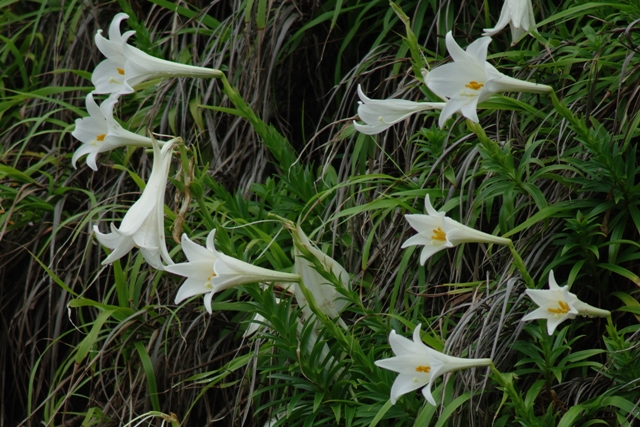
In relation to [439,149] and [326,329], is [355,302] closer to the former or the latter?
[326,329]

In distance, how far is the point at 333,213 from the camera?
213 cm

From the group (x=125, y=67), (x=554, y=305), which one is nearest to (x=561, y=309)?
(x=554, y=305)

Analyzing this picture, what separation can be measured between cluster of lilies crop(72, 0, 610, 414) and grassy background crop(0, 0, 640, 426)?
0.07 meters

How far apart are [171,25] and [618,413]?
6.24 ft

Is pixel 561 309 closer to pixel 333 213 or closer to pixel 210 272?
pixel 210 272

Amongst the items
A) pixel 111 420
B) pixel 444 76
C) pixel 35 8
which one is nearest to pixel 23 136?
pixel 35 8

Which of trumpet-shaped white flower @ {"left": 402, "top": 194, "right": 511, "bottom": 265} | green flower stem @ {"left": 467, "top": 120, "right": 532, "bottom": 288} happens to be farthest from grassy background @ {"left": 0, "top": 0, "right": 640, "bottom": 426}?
trumpet-shaped white flower @ {"left": 402, "top": 194, "right": 511, "bottom": 265}

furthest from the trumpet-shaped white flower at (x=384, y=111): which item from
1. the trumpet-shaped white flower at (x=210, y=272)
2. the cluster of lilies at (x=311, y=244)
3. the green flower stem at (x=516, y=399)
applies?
the green flower stem at (x=516, y=399)

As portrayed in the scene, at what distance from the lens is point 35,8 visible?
131 inches

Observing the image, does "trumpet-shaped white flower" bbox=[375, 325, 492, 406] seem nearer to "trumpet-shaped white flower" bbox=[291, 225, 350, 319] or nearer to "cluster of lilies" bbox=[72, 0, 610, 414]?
"cluster of lilies" bbox=[72, 0, 610, 414]

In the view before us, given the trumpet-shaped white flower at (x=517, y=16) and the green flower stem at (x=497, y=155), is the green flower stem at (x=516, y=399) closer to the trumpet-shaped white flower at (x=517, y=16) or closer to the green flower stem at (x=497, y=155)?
the green flower stem at (x=497, y=155)

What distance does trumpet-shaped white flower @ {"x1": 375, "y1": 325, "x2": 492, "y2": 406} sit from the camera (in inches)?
55.5

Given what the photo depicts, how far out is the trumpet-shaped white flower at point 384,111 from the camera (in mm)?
1646

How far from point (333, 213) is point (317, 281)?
45 cm
